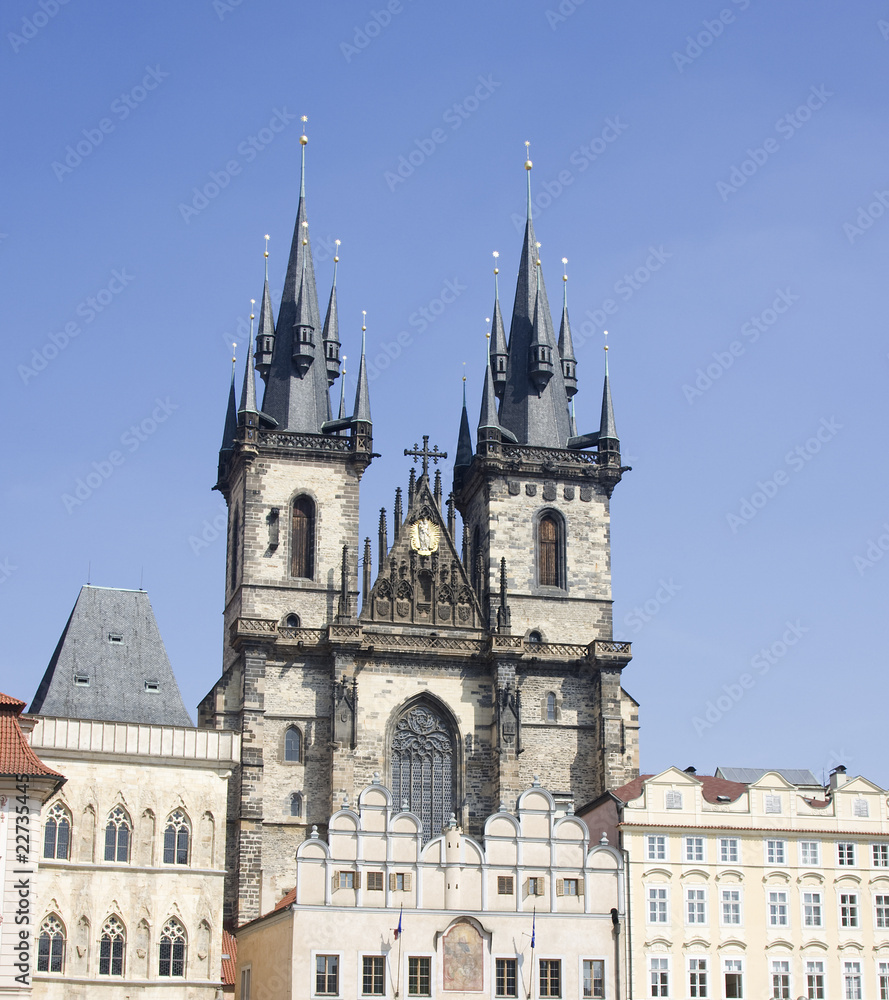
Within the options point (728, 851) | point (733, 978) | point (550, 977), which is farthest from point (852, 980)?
point (550, 977)

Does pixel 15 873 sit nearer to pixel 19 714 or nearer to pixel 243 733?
pixel 19 714

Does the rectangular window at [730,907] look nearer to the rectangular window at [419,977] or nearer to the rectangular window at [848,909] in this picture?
the rectangular window at [848,909]

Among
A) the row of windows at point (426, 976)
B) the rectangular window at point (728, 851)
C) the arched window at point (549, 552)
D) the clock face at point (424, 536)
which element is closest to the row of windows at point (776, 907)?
the rectangular window at point (728, 851)

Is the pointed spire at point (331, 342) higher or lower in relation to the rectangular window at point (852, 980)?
higher

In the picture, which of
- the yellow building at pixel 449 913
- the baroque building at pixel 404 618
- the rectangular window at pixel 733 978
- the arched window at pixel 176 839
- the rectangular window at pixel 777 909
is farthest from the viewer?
the baroque building at pixel 404 618

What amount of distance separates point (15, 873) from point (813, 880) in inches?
874

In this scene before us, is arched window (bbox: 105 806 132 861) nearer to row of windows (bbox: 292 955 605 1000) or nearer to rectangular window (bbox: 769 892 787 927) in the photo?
row of windows (bbox: 292 955 605 1000)

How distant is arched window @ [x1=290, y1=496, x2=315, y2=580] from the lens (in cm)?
6172

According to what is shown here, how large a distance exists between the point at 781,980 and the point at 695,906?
3.07m

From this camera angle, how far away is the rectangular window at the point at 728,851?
1875 inches

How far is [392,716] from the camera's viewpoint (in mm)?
59375

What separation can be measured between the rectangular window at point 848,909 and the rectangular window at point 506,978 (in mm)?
9677

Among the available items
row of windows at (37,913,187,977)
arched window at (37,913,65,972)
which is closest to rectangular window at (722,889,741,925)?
row of windows at (37,913,187,977)

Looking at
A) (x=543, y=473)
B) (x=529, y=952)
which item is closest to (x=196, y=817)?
(x=529, y=952)
